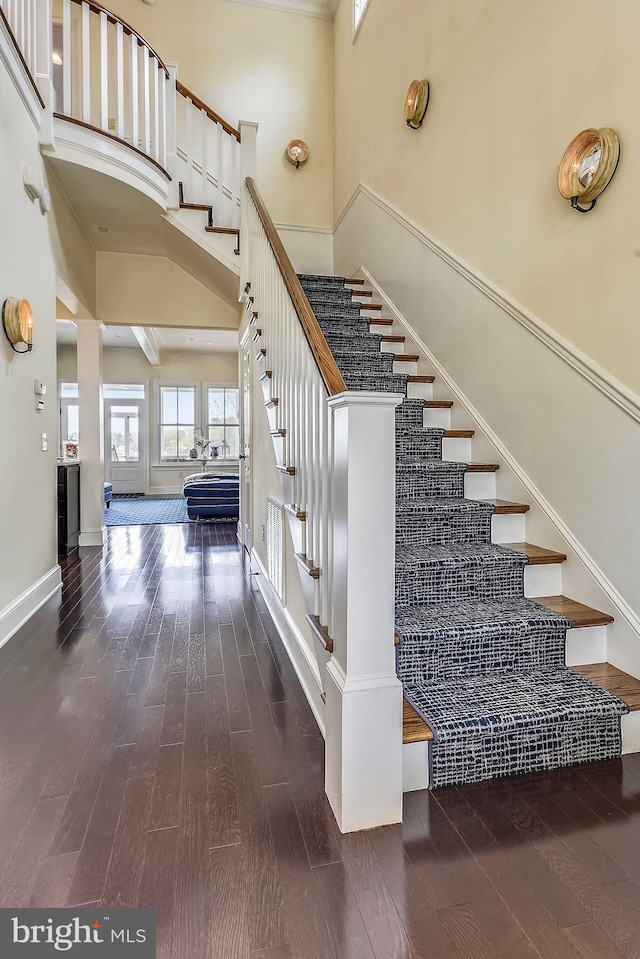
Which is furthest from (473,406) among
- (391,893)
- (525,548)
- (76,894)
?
(76,894)

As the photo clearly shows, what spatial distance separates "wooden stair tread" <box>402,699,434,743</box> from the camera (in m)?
1.61

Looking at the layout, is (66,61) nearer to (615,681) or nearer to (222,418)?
(615,681)

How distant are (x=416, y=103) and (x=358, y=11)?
2510 millimetres

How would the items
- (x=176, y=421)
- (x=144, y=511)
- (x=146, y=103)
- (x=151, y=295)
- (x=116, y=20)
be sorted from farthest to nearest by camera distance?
1. (x=176, y=421)
2. (x=144, y=511)
3. (x=151, y=295)
4. (x=146, y=103)
5. (x=116, y=20)

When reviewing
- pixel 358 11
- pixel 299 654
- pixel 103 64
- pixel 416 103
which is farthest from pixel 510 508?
pixel 358 11

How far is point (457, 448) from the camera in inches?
120

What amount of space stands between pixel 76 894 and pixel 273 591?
208cm

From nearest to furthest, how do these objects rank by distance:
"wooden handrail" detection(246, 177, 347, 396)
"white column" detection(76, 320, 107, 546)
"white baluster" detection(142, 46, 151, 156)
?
"wooden handrail" detection(246, 177, 347, 396) → "white baluster" detection(142, 46, 151, 156) → "white column" detection(76, 320, 107, 546)

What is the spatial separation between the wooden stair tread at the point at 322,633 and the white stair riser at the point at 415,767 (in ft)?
1.31

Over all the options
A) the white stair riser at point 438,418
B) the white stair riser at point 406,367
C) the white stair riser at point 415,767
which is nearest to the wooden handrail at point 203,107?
the white stair riser at point 406,367

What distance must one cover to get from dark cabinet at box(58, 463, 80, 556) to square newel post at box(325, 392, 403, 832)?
4.29 meters

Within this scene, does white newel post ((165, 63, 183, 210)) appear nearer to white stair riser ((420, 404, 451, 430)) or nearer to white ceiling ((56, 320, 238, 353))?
white stair riser ((420, 404, 451, 430))

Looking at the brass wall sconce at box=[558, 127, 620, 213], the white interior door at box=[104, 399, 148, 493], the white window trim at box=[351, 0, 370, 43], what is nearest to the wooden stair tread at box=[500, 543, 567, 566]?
the brass wall sconce at box=[558, 127, 620, 213]

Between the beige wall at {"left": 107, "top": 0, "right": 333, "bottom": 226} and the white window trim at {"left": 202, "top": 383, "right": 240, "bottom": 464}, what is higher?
the beige wall at {"left": 107, "top": 0, "right": 333, "bottom": 226}
